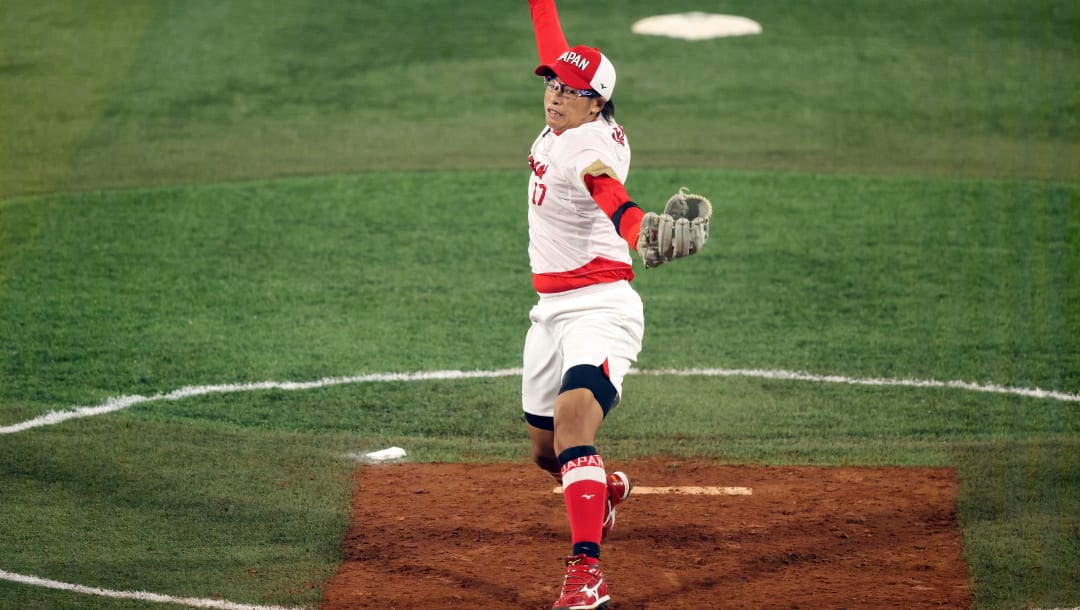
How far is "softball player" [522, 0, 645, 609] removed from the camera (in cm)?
589

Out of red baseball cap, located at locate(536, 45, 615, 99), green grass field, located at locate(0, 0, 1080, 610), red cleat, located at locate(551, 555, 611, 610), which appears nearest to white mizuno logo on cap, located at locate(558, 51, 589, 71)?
red baseball cap, located at locate(536, 45, 615, 99)

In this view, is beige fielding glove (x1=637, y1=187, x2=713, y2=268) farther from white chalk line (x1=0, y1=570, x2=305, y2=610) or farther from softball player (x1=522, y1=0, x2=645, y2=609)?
white chalk line (x1=0, y1=570, x2=305, y2=610)

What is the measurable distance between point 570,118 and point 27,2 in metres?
13.8

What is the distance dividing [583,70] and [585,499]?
6.37 ft

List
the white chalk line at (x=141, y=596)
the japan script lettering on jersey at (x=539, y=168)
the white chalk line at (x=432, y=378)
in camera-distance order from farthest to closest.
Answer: the white chalk line at (x=432, y=378) → the japan script lettering on jersey at (x=539, y=168) → the white chalk line at (x=141, y=596)

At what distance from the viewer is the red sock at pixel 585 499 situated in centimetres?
588

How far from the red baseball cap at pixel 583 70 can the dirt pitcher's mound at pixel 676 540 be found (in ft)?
7.29

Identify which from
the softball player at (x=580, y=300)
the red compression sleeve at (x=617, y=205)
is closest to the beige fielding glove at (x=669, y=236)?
the red compression sleeve at (x=617, y=205)

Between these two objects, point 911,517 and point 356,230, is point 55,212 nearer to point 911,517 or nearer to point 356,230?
point 356,230

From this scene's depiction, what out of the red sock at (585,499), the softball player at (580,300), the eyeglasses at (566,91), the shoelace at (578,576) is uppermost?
the eyeglasses at (566,91)

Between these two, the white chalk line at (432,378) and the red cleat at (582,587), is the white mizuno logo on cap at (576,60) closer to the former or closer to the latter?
the red cleat at (582,587)

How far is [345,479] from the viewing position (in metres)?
7.57

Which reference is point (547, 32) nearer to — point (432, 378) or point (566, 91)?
point (566, 91)

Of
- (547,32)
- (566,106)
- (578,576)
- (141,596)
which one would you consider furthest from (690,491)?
(141,596)
